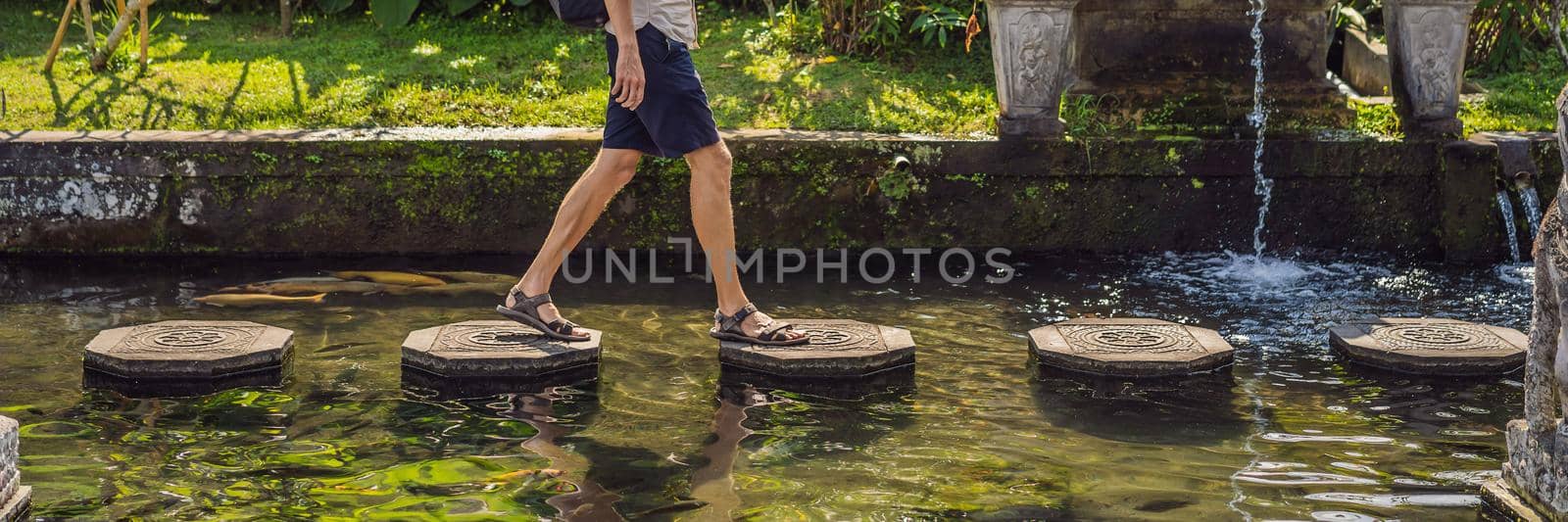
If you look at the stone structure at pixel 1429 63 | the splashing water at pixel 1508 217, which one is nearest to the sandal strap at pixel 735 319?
the stone structure at pixel 1429 63

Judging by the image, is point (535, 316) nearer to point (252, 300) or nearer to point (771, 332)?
point (771, 332)

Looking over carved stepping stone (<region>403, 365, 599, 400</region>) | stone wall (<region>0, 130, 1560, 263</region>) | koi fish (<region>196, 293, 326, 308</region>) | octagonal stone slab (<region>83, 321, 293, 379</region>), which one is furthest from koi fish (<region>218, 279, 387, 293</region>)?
Answer: carved stepping stone (<region>403, 365, 599, 400</region>)

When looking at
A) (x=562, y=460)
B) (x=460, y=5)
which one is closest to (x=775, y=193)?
(x=562, y=460)

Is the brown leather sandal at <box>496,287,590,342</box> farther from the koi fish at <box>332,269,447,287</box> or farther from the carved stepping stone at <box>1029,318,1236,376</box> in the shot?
the carved stepping stone at <box>1029,318,1236,376</box>

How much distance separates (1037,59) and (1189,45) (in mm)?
957

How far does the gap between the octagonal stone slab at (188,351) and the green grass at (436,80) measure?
79.1 inches

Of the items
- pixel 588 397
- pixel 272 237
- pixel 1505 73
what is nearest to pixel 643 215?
pixel 272 237

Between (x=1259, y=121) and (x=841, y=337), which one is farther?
(x=1259, y=121)

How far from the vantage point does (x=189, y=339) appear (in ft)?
14.8

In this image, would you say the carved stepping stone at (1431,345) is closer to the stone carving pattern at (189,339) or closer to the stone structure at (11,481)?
the stone carving pattern at (189,339)

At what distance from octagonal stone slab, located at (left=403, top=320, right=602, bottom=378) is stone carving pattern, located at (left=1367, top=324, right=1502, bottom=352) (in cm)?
235

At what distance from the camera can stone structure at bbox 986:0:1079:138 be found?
5973 millimetres

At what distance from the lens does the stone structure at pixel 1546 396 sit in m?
2.95

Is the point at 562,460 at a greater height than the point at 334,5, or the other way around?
the point at 334,5
